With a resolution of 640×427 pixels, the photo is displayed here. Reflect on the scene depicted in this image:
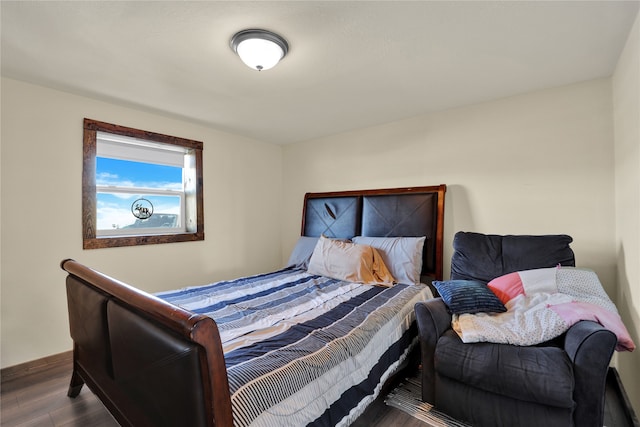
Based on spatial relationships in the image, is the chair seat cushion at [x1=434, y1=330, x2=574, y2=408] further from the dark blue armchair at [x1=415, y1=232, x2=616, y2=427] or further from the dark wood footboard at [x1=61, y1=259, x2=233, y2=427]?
the dark wood footboard at [x1=61, y1=259, x2=233, y2=427]

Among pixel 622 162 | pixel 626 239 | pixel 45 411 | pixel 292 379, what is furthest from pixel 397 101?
pixel 45 411

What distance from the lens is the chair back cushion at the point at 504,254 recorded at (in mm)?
2029

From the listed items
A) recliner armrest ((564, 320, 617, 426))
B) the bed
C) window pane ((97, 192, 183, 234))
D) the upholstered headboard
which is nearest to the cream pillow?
the bed

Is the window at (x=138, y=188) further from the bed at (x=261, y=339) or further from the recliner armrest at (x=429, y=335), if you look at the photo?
the recliner armrest at (x=429, y=335)

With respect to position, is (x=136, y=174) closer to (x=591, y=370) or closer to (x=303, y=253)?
(x=303, y=253)

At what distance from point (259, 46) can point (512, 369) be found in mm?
2180

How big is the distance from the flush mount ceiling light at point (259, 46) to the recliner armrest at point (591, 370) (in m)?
2.18

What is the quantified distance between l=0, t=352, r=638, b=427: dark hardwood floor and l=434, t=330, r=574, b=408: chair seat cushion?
42 cm

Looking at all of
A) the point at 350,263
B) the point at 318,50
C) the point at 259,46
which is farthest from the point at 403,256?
the point at 259,46

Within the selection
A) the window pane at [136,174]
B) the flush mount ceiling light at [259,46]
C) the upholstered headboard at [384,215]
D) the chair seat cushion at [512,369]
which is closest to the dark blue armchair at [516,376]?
the chair seat cushion at [512,369]

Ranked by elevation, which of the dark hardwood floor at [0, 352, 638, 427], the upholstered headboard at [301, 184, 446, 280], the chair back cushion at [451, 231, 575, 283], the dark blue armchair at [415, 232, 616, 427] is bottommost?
the dark hardwood floor at [0, 352, 638, 427]

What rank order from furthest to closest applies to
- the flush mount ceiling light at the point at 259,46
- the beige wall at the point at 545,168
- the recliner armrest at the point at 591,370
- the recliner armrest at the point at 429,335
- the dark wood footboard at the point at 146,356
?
the beige wall at the point at 545,168 → the recliner armrest at the point at 429,335 → the flush mount ceiling light at the point at 259,46 → the recliner armrest at the point at 591,370 → the dark wood footboard at the point at 146,356

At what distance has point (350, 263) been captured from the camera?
2.71 metres

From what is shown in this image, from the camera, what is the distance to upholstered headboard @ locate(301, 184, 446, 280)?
2.80 meters
